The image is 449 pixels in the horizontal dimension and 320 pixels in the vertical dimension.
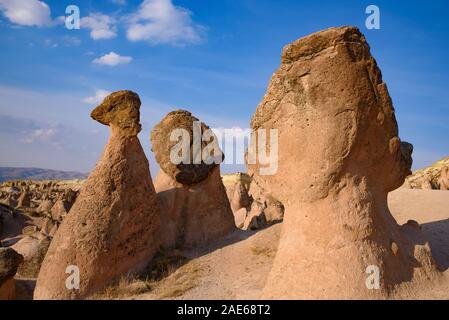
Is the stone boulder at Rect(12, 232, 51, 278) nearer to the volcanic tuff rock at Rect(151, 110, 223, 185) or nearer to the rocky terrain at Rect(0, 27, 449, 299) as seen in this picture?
the rocky terrain at Rect(0, 27, 449, 299)

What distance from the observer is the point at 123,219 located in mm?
6625

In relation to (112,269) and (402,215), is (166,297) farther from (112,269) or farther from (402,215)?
(402,215)

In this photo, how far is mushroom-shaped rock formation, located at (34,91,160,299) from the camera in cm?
603

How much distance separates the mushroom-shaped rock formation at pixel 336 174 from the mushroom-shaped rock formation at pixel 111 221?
2.80m

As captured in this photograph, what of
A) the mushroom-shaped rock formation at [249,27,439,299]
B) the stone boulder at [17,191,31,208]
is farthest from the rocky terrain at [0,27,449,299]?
the stone boulder at [17,191,31,208]

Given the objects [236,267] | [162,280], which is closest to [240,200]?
[236,267]

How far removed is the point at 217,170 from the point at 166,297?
334 centimetres

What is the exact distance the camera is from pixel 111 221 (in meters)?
6.45

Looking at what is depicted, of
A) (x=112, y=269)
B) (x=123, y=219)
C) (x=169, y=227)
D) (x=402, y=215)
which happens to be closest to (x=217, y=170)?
(x=169, y=227)

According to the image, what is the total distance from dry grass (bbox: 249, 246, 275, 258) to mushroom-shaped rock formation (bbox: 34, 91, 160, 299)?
175 cm

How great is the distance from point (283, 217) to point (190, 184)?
246cm

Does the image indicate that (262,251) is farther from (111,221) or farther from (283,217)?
(111,221)

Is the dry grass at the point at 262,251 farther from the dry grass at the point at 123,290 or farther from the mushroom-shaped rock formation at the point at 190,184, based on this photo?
the dry grass at the point at 123,290

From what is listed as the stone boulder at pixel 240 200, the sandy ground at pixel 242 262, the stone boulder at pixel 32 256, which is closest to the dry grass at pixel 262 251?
the sandy ground at pixel 242 262
